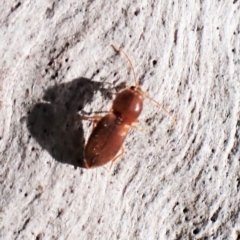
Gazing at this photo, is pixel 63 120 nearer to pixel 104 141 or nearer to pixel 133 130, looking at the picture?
pixel 104 141

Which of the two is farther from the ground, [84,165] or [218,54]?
[218,54]

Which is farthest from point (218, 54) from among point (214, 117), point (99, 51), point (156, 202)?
point (156, 202)

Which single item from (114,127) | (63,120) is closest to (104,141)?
(114,127)

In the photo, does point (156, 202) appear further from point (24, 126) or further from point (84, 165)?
point (24, 126)

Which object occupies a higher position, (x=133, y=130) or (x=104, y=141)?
(x=133, y=130)

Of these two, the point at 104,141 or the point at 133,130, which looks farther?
the point at 133,130
